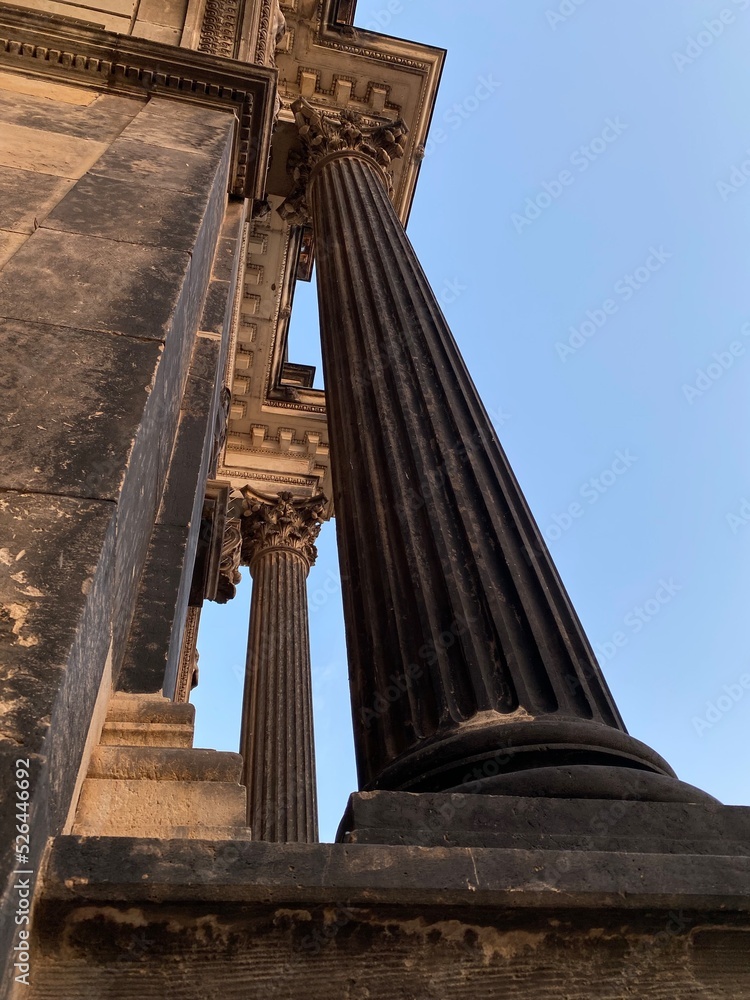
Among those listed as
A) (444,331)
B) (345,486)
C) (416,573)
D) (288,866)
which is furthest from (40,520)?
(444,331)

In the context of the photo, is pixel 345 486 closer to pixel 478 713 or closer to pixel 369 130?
pixel 478 713

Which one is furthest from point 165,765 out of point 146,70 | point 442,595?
point 146,70

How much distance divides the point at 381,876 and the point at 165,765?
1.01m

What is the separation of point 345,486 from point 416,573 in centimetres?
144

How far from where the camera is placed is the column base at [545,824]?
8.01 feet

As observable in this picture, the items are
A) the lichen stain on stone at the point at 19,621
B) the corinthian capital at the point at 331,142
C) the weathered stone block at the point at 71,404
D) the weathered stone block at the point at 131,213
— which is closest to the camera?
the lichen stain on stone at the point at 19,621

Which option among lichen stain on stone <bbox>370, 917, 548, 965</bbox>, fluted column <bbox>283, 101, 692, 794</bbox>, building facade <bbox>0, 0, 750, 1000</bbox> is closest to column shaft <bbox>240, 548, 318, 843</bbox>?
building facade <bbox>0, 0, 750, 1000</bbox>

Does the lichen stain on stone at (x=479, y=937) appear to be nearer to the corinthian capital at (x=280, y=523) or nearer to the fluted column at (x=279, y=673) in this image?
the fluted column at (x=279, y=673)

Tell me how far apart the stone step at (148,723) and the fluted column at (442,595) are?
2.85ft

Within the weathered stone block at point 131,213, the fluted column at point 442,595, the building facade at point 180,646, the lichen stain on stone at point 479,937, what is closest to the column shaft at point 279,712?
the building facade at point 180,646

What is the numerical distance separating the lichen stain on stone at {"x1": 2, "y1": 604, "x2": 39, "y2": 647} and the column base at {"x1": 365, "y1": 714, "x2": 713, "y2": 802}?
1.58 meters

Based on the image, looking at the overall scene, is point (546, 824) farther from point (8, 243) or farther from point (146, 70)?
point (146, 70)

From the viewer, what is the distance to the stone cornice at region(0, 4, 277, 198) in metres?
6.64

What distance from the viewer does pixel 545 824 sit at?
265 cm
